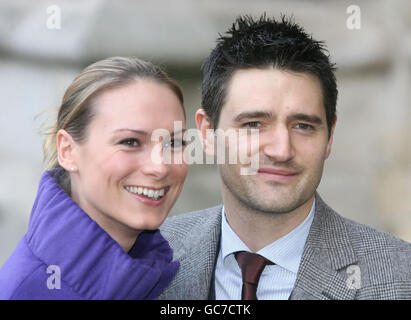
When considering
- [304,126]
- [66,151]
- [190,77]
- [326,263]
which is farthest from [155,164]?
[190,77]

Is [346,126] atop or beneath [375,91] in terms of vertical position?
beneath

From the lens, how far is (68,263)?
1593mm

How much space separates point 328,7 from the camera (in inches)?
113

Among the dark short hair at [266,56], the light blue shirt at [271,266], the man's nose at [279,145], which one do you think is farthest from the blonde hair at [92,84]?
the light blue shirt at [271,266]

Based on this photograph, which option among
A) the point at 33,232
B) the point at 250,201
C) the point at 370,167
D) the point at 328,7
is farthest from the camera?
the point at 370,167

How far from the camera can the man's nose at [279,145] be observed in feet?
5.78

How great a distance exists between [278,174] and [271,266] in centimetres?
34

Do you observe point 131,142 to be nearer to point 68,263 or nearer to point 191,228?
point 68,263

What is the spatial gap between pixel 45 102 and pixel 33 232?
1472 millimetres

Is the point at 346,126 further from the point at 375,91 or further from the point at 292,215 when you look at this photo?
the point at 292,215

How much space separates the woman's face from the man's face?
28 cm

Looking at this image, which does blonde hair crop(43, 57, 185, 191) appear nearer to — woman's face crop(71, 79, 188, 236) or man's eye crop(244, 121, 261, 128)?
→ woman's face crop(71, 79, 188, 236)

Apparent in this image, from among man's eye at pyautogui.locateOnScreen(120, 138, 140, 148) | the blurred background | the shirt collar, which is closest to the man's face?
the shirt collar
